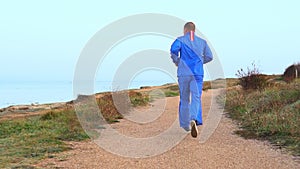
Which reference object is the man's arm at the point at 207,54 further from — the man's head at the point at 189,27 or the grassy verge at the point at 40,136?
the grassy verge at the point at 40,136

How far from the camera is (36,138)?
887 centimetres

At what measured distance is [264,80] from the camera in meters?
19.3

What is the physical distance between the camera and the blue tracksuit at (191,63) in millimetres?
8805

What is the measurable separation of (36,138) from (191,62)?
3189 millimetres

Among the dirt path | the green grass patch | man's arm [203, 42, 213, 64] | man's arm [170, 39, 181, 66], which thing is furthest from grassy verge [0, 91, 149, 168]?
man's arm [203, 42, 213, 64]

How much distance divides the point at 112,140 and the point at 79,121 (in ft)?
8.42

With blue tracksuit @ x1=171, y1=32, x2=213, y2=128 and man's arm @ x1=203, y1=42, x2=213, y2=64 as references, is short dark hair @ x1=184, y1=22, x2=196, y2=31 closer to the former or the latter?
blue tracksuit @ x1=171, y1=32, x2=213, y2=128

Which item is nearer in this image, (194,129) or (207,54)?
(194,129)

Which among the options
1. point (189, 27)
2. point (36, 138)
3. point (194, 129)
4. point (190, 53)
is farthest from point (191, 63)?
point (36, 138)

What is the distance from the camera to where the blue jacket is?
880cm

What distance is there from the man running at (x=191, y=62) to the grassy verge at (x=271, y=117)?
43.5 inches

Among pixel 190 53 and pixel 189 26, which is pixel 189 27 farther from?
pixel 190 53

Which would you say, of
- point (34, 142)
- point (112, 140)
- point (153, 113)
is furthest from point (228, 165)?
point (153, 113)

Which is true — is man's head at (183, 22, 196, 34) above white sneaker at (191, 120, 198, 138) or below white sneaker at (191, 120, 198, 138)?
above
